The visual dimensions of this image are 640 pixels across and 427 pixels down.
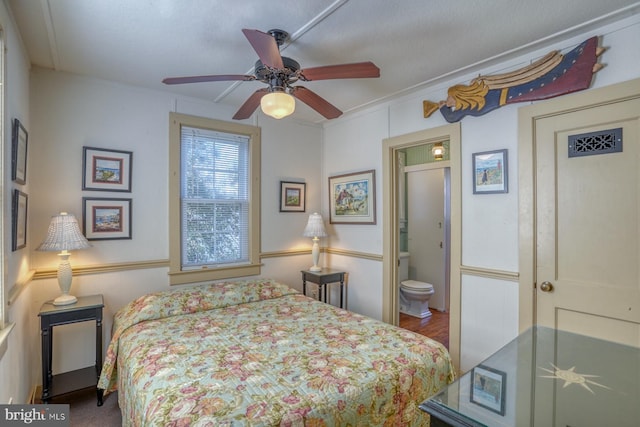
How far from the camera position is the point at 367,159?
3.52 metres

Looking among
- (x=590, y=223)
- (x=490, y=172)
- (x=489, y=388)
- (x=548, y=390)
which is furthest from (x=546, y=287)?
(x=489, y=388)

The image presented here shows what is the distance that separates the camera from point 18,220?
1.91 metres

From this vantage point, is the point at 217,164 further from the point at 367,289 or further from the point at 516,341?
the point at 516,341

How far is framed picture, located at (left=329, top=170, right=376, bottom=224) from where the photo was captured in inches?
137

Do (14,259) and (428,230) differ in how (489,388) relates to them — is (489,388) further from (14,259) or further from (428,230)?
(428,230)

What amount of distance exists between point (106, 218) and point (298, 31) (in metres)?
2.19

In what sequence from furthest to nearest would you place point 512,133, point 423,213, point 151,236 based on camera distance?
point 423,213 → point 151,236 → point 512,133

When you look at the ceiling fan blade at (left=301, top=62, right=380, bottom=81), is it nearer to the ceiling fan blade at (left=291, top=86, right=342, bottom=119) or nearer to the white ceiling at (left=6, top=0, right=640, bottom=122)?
the ceiling fan blade at (left=291, top=86, right=342, bottom=119)

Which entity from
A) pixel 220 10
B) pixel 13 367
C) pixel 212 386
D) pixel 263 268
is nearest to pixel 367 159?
pixel 263 268

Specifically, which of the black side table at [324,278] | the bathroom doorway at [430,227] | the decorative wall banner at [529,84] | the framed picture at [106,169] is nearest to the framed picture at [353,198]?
the black side table at [324,278]

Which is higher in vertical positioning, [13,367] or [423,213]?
[423,213]

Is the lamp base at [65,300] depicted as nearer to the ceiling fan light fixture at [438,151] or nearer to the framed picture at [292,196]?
the framed picture at [292,196]

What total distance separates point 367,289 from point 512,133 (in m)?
2.06

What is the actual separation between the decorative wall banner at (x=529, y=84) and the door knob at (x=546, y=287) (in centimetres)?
127
